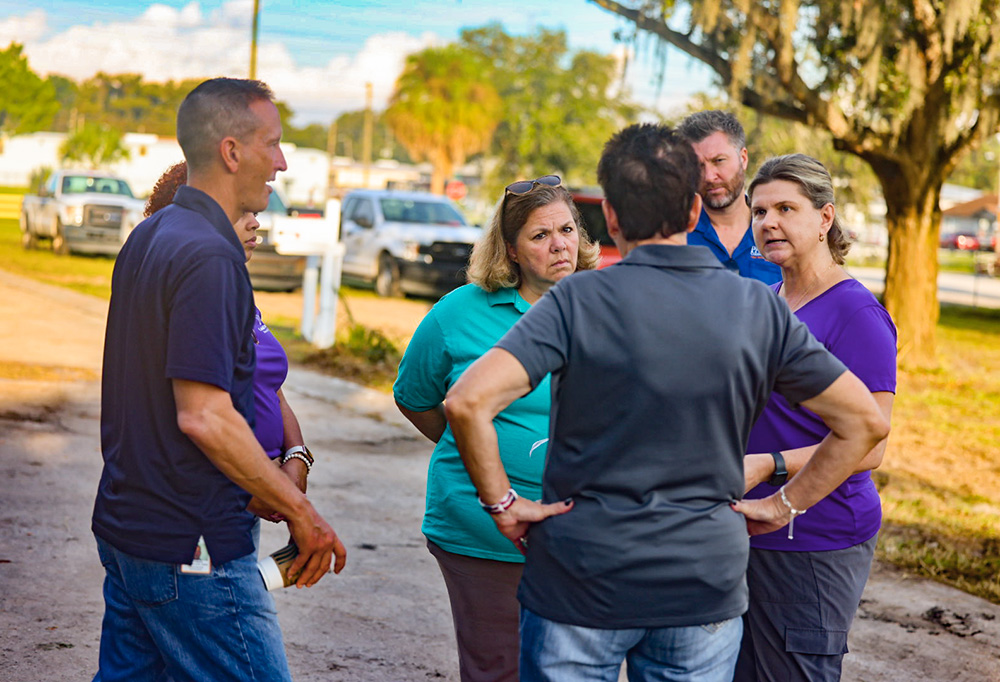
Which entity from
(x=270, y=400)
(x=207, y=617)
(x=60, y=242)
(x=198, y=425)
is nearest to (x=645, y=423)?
(x=198, y=425)

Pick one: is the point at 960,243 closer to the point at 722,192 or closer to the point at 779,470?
the point at 722,192

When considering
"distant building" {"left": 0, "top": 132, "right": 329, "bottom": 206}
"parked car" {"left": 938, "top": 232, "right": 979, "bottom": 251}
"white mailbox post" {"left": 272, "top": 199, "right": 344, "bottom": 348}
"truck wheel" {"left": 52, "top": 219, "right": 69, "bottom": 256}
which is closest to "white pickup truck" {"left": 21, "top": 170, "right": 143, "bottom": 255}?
"truck wheel" {"left": 52, "top": 219, "right": 69, "bottom": 256}

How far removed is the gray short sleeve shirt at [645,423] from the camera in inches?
82.7

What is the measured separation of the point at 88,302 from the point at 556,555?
47.9 feet

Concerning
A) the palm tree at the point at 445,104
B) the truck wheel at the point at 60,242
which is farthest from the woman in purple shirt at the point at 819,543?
the palm tree at the point at 445,104

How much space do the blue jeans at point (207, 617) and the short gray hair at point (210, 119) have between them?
2.98 ft

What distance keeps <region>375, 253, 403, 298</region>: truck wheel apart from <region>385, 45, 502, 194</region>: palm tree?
4015 cm

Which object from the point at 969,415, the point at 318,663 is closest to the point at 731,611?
the point at 318,663

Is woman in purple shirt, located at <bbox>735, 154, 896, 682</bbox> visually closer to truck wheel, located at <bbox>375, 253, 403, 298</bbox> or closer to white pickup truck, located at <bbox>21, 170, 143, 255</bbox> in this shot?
truck wheel, located at <bbox>375, 253, 403, 298</bbox>

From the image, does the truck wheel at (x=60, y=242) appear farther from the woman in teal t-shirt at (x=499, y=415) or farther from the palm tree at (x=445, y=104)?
the palm tree at (x=445, y=104)

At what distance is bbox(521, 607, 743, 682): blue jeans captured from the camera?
2182 millimetres

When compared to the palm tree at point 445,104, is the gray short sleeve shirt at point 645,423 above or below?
below

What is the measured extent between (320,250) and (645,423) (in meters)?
10.4

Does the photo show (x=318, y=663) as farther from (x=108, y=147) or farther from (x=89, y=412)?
(x=108, y=147)
